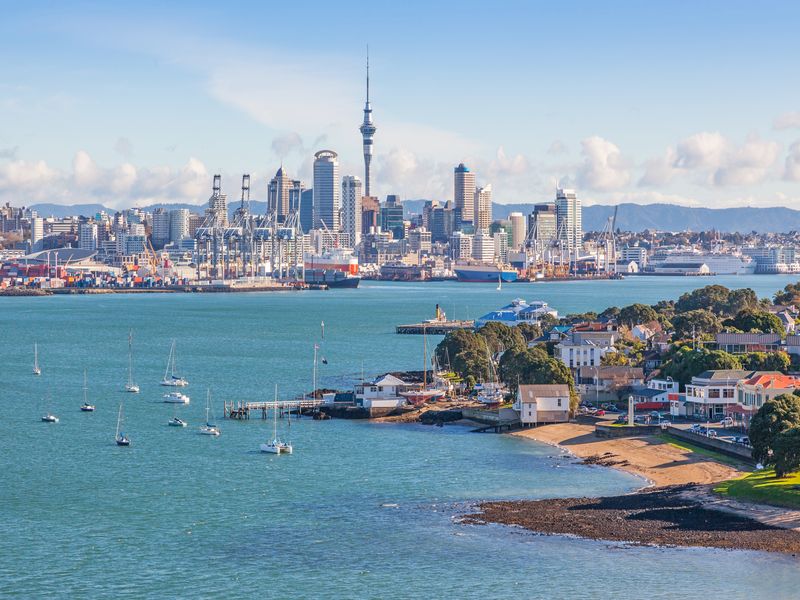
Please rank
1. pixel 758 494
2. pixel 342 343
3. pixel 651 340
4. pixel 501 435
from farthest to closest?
pixel 342 343 → pixel 651 340 → pixel 501 435 → pixel 758 494

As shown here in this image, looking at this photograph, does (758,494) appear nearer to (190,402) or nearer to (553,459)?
(553,459)

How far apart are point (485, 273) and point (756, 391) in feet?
485

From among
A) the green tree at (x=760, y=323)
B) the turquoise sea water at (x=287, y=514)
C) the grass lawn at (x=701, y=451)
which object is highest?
the green tree at (x=760, y=323)

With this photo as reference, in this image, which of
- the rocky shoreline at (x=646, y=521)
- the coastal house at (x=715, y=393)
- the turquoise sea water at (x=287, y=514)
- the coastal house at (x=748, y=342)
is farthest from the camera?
the coastal house at (x=748, y=342)

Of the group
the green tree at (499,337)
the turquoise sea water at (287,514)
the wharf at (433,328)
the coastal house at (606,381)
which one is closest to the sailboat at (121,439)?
the turquoise sea water at (287,514)

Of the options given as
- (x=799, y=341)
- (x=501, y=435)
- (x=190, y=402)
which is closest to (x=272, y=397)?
(x=190, y=402)

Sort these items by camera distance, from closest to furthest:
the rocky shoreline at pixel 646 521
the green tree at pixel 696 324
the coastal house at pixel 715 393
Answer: the rocky shoreline at pixel 646 521, the coastal house at pixel 715 393, the green tree at pixel 696 324

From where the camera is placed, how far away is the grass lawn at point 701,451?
1168 inches

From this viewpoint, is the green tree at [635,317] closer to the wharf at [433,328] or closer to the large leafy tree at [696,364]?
the wharf at [433,328]

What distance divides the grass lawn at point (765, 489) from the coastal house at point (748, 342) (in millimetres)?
18378

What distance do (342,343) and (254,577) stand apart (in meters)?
45.1

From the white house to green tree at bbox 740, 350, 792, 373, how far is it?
10814 millimetres

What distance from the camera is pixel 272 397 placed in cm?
4375

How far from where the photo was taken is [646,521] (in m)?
24.8
